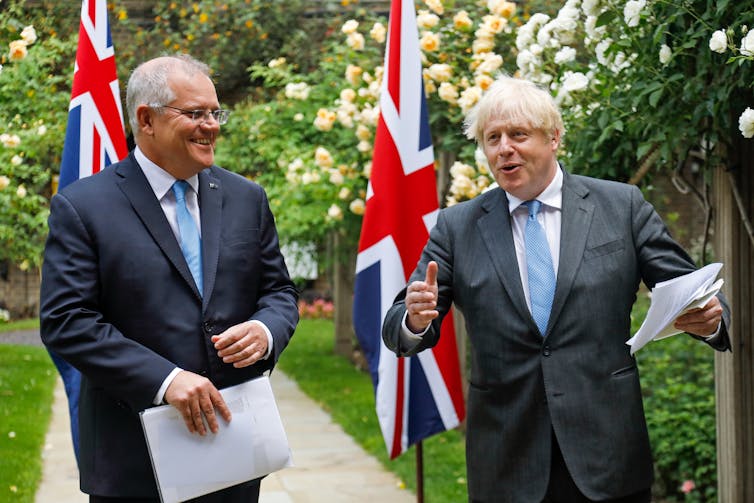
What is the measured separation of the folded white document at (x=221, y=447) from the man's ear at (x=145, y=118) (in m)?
0.72

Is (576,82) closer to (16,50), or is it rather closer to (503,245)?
(503,245)

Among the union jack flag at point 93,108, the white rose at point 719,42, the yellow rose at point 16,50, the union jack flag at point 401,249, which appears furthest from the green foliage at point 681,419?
the yellow rose at point 16,50

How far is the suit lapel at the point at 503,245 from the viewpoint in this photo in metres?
2.71

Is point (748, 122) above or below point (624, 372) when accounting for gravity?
above

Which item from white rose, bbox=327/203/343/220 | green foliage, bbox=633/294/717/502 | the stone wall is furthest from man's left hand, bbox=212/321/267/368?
the stone wall

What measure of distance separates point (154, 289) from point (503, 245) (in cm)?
92

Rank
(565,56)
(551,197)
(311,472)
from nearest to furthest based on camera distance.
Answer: (551,197) → (565,56) → (311,472)

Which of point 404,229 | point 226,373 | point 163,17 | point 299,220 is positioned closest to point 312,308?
point 163,17

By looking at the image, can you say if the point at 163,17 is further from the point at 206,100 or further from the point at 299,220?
the point at 206,100

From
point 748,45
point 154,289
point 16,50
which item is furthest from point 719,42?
point 16,50

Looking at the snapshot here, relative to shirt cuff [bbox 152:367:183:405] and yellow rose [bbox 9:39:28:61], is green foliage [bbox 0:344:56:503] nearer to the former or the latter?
yellow rose [bbox 9:39:28:61]

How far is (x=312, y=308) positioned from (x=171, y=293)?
15.9m

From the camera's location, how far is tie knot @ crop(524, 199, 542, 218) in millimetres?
2805

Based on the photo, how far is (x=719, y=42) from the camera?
3154 millimetres
